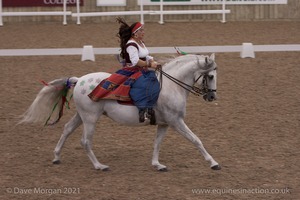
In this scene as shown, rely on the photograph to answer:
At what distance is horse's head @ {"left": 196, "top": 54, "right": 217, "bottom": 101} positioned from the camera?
848 cm

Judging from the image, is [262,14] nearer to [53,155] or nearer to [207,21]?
[207,21]

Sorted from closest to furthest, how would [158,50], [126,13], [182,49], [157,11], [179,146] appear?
[179,146] → [158,50] → [182,49] → [126,13] → [157,11]

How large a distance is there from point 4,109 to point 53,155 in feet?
9.43

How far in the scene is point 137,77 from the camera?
8.50 m

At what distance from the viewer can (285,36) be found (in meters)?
20.5

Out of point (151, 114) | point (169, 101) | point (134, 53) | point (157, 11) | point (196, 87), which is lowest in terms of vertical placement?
point (151, 114)

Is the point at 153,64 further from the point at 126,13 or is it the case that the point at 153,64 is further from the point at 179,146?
the point at 126,13

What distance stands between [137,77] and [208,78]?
836mm

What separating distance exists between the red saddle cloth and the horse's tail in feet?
1.83

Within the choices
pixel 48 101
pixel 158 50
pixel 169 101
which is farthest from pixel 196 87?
pixel 158 50

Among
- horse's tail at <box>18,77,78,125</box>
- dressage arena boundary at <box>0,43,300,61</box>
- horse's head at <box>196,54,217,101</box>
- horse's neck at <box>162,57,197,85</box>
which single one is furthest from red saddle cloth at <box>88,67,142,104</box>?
dressage arena boundary at <box>0,43,300,61</box>

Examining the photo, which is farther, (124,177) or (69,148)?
(69,148)

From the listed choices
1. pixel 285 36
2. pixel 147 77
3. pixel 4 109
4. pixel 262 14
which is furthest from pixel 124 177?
pixel 262 14

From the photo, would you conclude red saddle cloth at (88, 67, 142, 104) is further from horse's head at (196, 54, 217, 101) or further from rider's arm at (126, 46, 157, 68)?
horse's head at (196, 54, 217, 101)
